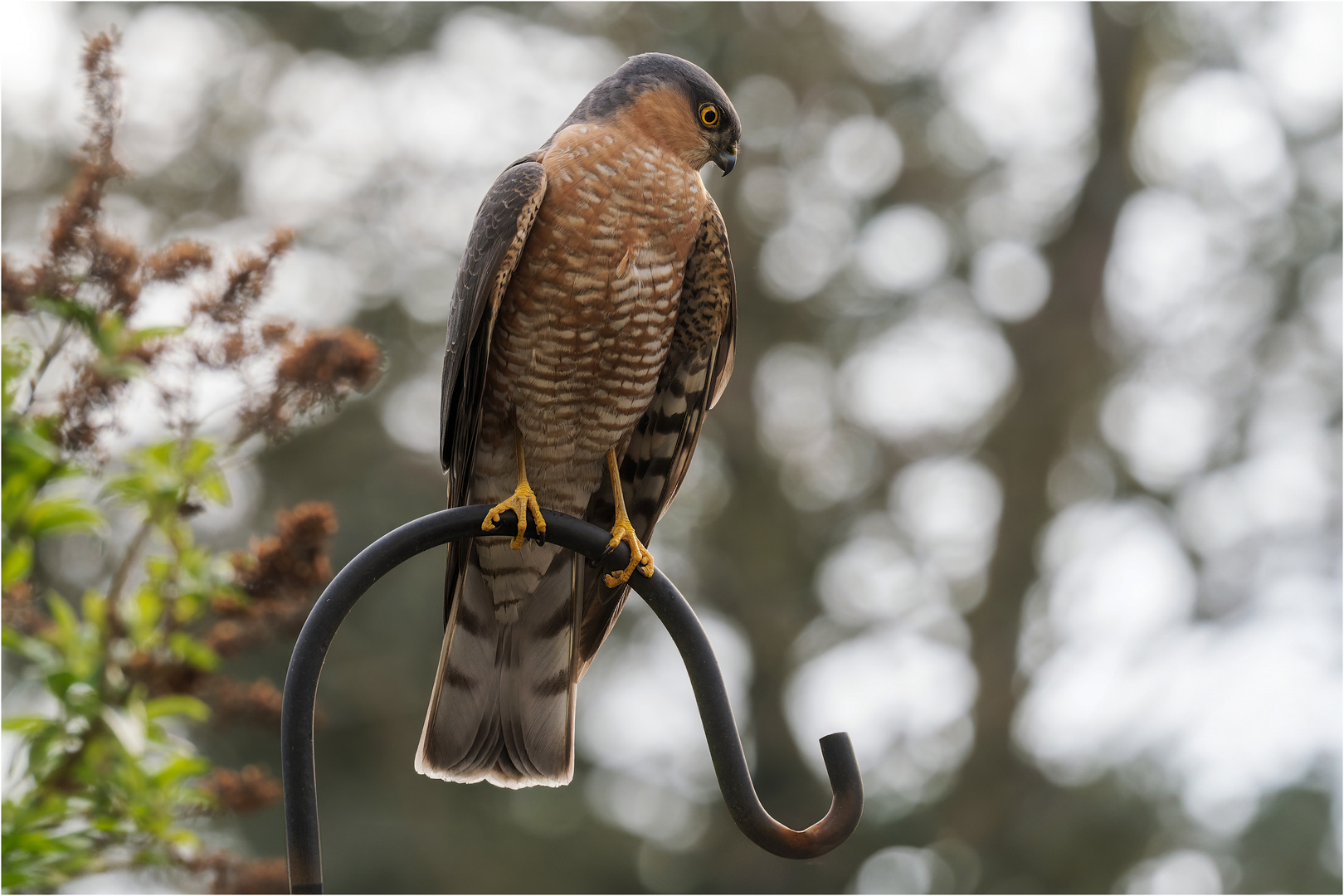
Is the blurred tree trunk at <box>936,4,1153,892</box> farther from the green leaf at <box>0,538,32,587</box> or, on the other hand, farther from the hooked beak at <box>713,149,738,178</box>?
the green leaf at <box>0,538,32,587</box>

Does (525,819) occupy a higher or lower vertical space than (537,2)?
lower

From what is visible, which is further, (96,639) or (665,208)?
(665,208)

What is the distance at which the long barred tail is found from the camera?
2.30 meters

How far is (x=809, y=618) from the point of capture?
7719 mm

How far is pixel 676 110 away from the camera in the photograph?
260 centimetres

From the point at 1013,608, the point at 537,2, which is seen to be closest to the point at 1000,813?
the point at 1013,608

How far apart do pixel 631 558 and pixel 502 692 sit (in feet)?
1.56

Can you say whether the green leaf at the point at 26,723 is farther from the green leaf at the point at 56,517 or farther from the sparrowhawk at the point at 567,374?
the sparrowhawk at the point at 567,374

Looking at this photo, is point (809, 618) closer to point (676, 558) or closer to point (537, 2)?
point (676, 558)

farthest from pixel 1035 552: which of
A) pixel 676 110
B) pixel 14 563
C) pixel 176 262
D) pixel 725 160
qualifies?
pixel 14 563

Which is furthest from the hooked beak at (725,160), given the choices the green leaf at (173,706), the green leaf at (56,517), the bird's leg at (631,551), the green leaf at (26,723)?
the green leaf at (26,723)

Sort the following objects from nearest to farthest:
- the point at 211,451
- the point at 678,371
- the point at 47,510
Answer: the point at 47,510 < the point at 211,451 < the point at 678,371

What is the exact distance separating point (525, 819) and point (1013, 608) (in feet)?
12.9

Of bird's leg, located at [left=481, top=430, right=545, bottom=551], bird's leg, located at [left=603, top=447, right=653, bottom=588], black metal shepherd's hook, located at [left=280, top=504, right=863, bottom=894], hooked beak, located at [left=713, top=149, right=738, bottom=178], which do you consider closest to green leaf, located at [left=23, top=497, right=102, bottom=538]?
black metal shepherd's hook, located at [left=280, top=504, right=863, bottom=894]
